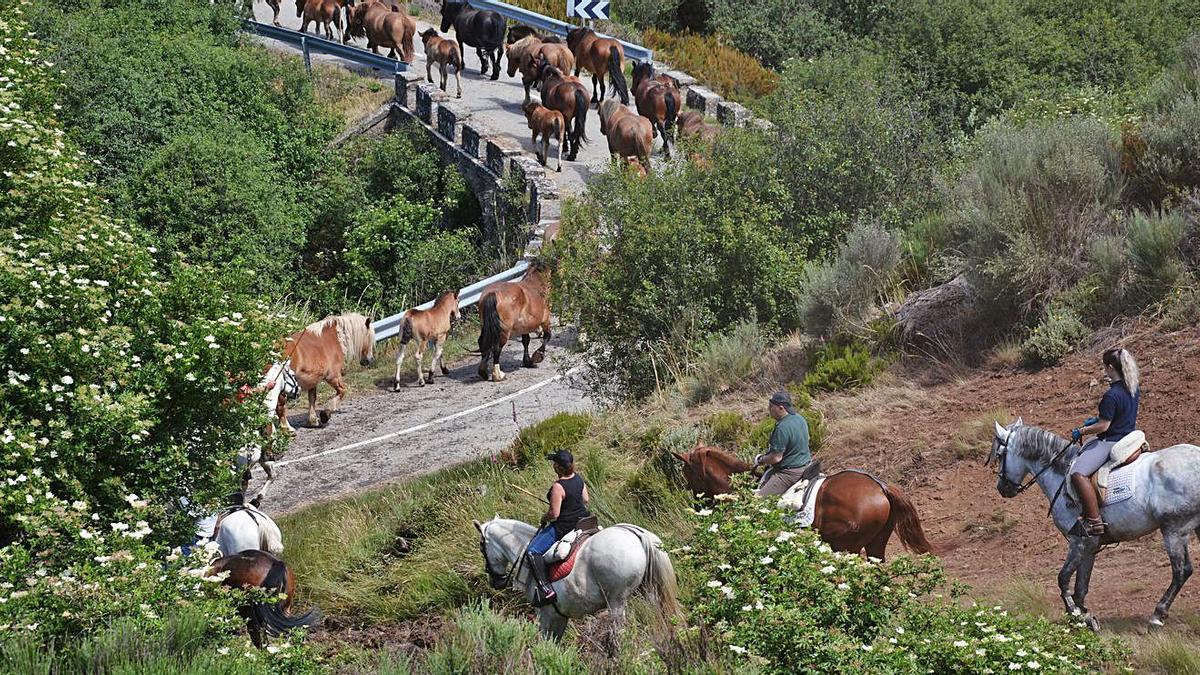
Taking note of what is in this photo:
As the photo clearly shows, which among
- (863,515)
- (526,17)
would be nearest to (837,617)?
(863,515)

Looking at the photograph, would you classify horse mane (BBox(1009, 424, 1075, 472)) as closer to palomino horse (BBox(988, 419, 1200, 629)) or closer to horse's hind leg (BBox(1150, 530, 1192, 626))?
palomino horse (BBox(988, 419, 1200, 629))

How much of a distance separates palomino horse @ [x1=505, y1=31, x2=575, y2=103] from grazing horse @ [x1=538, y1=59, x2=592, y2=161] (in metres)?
2.18

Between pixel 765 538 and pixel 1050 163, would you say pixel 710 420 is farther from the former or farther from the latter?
pixel 765 538

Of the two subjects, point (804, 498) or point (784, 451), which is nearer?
point (804, 498)

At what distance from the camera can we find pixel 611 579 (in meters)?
11.1

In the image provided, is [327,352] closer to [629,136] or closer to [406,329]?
[406,329]

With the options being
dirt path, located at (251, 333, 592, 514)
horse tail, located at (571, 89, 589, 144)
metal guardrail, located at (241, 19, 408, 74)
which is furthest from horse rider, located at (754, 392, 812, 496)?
metal guardrail, located at (241, 19, 408, 74)

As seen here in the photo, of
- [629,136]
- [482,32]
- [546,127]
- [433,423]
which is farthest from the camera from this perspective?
[482,32]

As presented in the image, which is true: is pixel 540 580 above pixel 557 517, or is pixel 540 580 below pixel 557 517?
below

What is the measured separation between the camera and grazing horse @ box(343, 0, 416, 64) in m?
36.5

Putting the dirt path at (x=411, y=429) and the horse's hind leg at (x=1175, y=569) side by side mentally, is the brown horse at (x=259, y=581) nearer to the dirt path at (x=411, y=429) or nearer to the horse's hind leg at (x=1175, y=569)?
the dirt path at (x=411, y=429)

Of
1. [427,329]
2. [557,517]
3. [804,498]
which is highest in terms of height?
[804,498]

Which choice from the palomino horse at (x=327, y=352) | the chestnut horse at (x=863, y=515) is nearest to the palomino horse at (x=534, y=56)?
the palomino horse at (x=327, y=352)

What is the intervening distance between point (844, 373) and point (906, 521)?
17.0ft
